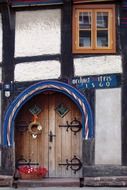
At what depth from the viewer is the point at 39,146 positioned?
41.2ft

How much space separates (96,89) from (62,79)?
78 cm

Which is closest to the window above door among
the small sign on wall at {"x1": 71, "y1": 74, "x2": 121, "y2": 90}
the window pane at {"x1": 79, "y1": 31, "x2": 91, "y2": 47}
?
the window pane at {"x1": 79, "y1": 31, "x2": 91, "y2": 47}

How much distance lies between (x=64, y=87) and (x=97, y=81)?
0.73 meters

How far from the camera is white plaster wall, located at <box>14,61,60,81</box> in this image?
12.3m

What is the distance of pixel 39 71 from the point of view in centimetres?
1233

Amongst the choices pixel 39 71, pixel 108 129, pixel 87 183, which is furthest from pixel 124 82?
pixel 87 183

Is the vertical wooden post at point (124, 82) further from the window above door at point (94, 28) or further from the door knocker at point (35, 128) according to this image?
the door knocker at point (35, 128)

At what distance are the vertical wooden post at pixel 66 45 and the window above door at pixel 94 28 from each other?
0.12m

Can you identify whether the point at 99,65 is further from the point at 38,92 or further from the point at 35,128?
the point at 35,128

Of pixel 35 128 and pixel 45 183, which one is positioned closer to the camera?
pixel 45 183

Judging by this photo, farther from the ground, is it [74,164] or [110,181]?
[74,164]

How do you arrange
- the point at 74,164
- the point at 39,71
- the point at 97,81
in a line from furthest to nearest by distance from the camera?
the point at 74,164 < the point at 39,71 < the point at 97,81

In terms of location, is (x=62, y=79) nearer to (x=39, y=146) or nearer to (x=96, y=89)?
(x=96, y=89)

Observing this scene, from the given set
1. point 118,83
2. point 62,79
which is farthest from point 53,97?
point 118,83
